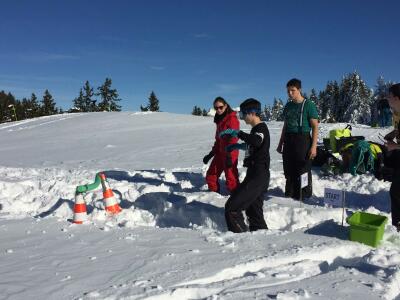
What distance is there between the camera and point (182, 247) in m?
4.70

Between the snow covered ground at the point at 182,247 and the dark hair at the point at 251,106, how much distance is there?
62.7 inches

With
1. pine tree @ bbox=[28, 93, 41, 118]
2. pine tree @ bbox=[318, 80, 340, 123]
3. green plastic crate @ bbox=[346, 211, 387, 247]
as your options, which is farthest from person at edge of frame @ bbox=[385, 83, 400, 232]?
pine tree @ bbox=[28, 93, 41, 118]

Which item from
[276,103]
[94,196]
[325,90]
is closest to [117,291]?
[94,196]

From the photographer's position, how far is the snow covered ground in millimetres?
3588

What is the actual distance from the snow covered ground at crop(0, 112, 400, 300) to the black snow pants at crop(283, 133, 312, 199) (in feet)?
1.14

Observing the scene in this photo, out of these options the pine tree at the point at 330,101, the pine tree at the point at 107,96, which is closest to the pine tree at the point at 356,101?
the pine tree at the point at 330,101

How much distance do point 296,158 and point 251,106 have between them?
1793 millimetres

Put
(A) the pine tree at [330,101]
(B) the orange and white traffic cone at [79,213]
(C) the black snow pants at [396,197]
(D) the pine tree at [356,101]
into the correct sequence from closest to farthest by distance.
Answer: (C) the black snow pants at [396,197] → (B) the orange and white traffic cone at [79,213] → (D) the pine tree at [356,101] → (A) the pine tree at [330,101]

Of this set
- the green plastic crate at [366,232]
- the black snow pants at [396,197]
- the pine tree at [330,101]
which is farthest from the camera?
the pine tree at [330,101]

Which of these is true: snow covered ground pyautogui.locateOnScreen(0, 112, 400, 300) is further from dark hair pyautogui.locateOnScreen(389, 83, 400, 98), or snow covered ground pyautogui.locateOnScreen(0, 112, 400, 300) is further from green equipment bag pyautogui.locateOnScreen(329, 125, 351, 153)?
dark hair pyautogui.locateOnScreen(389, 83, 400, 98)

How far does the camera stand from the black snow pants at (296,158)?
258 inches

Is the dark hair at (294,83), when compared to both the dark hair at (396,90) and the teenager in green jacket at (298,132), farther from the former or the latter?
the dark hair at (396,90)

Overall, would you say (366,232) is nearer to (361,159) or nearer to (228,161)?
(228,161)

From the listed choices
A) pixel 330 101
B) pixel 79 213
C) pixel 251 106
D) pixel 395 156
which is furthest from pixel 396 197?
pixel 330 101
